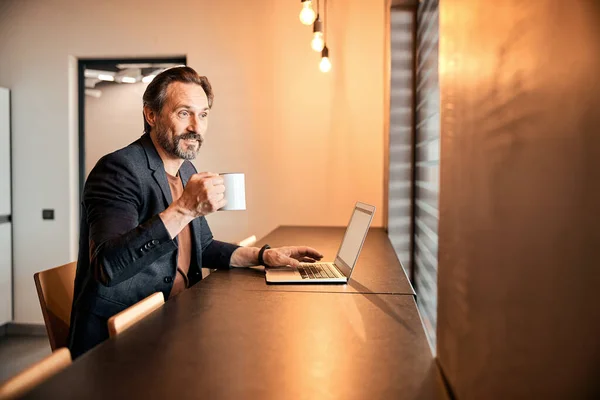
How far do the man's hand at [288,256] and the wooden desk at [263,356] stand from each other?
464 millimetres

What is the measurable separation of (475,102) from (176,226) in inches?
45.6

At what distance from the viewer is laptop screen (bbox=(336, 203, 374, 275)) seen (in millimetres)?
1662

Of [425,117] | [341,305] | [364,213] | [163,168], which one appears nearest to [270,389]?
[341,305]

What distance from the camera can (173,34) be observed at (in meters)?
3.61

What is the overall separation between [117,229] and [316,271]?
0.63m

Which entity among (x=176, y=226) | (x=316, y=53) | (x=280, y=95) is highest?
(x=316, y=53)

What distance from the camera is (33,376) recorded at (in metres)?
0.85

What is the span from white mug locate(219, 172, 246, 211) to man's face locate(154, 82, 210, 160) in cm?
22

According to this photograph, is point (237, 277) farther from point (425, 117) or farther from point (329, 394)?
Answer: point (425, 117)

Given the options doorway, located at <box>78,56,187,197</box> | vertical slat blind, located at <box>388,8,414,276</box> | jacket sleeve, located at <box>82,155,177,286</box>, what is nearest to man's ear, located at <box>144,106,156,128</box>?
jacket sleeve, located at <box>82,155,177,286</box>

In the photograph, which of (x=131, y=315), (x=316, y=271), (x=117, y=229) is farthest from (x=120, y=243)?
(x=316, y=271)

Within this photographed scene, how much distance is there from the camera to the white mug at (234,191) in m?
1.79

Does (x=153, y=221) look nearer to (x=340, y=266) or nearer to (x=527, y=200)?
(x=340, y=266)

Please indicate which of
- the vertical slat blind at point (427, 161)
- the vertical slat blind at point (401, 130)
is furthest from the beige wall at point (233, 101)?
the vertical slat blind at point (427, 161)
